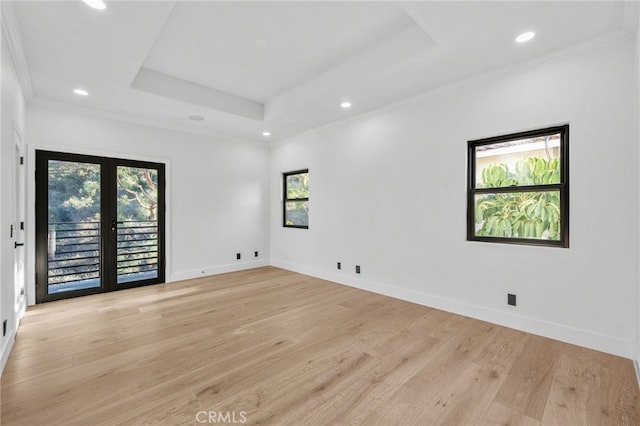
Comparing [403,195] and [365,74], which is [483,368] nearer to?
[403,195]

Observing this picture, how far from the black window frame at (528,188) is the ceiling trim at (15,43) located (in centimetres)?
422

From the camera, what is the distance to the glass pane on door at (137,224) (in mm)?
4512

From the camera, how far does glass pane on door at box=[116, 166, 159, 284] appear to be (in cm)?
451

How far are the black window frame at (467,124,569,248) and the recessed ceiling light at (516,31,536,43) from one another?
86 centimetres

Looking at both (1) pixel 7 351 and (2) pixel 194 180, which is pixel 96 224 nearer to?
(2) pixel 194 180

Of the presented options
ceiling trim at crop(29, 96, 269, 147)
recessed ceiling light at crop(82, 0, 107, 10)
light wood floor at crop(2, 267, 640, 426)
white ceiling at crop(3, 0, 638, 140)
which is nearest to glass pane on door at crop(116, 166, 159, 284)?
ceiling trim at crop(29, 96, 269, 147)

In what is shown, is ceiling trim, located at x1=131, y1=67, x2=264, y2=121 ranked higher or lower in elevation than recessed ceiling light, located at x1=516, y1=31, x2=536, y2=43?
higher

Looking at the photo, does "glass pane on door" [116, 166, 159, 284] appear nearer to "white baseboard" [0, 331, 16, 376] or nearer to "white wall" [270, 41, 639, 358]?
"white baseboard" [0, 331, 16, 376]

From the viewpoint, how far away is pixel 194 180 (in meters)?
5.27

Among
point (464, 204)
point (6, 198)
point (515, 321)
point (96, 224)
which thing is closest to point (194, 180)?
point (96, 224)

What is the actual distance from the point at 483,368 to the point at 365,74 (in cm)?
299

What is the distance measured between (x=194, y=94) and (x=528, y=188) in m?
4.17

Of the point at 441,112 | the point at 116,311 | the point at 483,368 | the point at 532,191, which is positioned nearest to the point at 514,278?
the point at 532,191

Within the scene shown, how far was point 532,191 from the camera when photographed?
3.00 meters
